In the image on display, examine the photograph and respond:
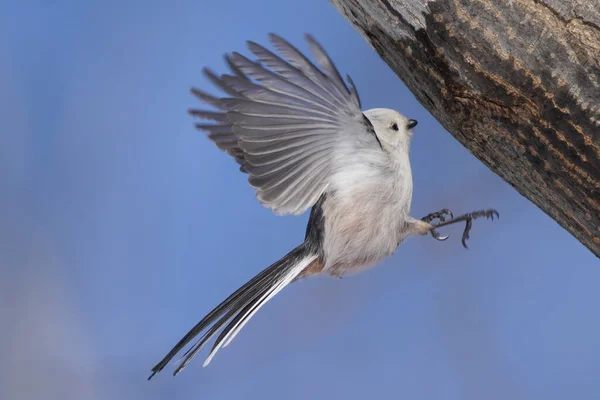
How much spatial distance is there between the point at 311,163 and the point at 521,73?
11.9 inches

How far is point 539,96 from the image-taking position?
0.68 metres

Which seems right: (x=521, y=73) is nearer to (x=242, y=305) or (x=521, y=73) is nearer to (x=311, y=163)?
(x=311, y=163)

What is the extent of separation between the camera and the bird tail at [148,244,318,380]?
859 millimetres

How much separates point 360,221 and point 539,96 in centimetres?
31

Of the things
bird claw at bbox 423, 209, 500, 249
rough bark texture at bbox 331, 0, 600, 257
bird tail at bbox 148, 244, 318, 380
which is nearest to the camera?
rough bark texture at bbox 331, 0, 600, 257

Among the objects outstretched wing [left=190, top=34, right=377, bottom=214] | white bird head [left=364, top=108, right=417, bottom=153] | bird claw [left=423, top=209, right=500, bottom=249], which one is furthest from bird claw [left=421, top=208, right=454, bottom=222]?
outstretched wing [left=190, top=34, right=377, bottom=214]

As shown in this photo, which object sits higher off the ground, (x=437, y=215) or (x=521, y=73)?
(x=521, y=73)

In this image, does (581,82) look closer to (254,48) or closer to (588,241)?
(588,241)

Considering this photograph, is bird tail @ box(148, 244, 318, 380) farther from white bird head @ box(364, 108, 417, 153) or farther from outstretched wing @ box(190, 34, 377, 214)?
white bird head @ box(364, 108, 417, 153)

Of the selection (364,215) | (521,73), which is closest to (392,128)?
(364,215)

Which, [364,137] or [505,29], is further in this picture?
[364,137]

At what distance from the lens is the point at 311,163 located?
0.86m

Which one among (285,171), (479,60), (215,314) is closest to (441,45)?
(479,60)

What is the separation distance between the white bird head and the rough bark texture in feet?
0.53
